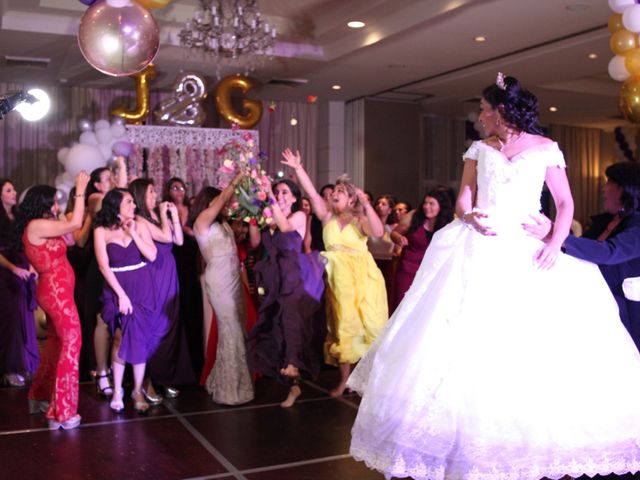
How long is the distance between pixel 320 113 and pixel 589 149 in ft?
20.1

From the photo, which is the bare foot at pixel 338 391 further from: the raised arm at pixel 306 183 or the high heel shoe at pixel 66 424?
the high heel shoe at pixel 66 424

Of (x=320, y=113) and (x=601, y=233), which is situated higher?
(x=320, y=113)

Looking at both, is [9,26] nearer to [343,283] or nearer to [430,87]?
[343,283]

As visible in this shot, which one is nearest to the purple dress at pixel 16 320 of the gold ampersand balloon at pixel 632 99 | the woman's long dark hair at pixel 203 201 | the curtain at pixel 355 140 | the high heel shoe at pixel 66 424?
the high heel shoe at pixel 66 424

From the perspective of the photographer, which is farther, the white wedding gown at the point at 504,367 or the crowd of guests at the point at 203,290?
the crowd of guests at the point at 203,290

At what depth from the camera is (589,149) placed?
14297 mm

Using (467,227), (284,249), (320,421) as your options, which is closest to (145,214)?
(284,249)

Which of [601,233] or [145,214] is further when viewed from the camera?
[145,214]

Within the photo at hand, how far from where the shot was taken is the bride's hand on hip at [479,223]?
105 inches

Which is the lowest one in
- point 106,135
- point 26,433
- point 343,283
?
point 26,433

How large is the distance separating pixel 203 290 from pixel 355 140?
6.65 metres

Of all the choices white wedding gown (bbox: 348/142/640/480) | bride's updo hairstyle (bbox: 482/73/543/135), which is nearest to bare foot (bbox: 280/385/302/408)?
white wedding gown (bbox: 348/142/640/480)

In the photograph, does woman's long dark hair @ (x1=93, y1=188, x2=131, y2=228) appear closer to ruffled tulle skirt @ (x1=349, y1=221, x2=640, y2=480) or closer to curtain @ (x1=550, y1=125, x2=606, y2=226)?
ruffled tulle skirt @ (x1=349, y1=221, x2=640, y2=480)

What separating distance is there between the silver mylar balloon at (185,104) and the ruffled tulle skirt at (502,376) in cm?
633
